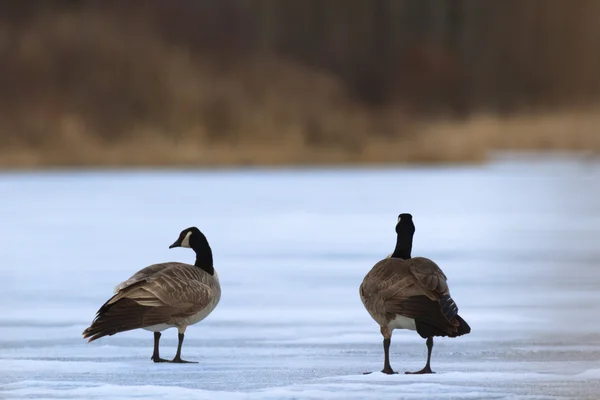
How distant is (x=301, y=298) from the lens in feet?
22.1

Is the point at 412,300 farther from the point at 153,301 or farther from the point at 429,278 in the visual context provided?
the point at 153,301

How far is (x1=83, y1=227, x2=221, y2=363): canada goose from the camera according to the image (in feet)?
14.5

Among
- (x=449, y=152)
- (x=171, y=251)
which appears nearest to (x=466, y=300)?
(x=171, y=251)

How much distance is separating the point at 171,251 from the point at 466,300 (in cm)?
354

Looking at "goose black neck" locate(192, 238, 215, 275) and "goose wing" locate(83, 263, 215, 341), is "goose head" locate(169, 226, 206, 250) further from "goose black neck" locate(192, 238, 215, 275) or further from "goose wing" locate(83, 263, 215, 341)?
"goose wing" locate(83, 263, 215, 341)

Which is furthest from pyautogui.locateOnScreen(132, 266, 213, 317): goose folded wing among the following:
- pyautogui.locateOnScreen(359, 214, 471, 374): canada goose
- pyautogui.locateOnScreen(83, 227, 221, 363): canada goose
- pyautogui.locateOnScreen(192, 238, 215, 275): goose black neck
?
pyautogui.locateOnScreen(359, 214, 471, 374): canada goose

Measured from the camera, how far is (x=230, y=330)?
561cm

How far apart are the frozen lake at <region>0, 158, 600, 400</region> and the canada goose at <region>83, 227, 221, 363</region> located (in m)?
0.19

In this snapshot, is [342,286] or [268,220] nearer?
[342,286]

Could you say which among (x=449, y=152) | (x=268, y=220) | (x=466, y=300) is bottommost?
(x=466, y=300)

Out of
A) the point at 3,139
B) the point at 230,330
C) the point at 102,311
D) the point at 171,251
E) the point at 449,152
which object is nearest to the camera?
the point at 102,311

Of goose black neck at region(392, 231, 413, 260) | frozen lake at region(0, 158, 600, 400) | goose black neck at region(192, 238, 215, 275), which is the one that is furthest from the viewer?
goose black neck at region(192, 238, 215, 275)

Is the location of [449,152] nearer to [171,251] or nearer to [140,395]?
[171,251]

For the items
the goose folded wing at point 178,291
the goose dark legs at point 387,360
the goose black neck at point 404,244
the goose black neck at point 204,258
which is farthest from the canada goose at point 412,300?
the goose black neck at point 204,258
